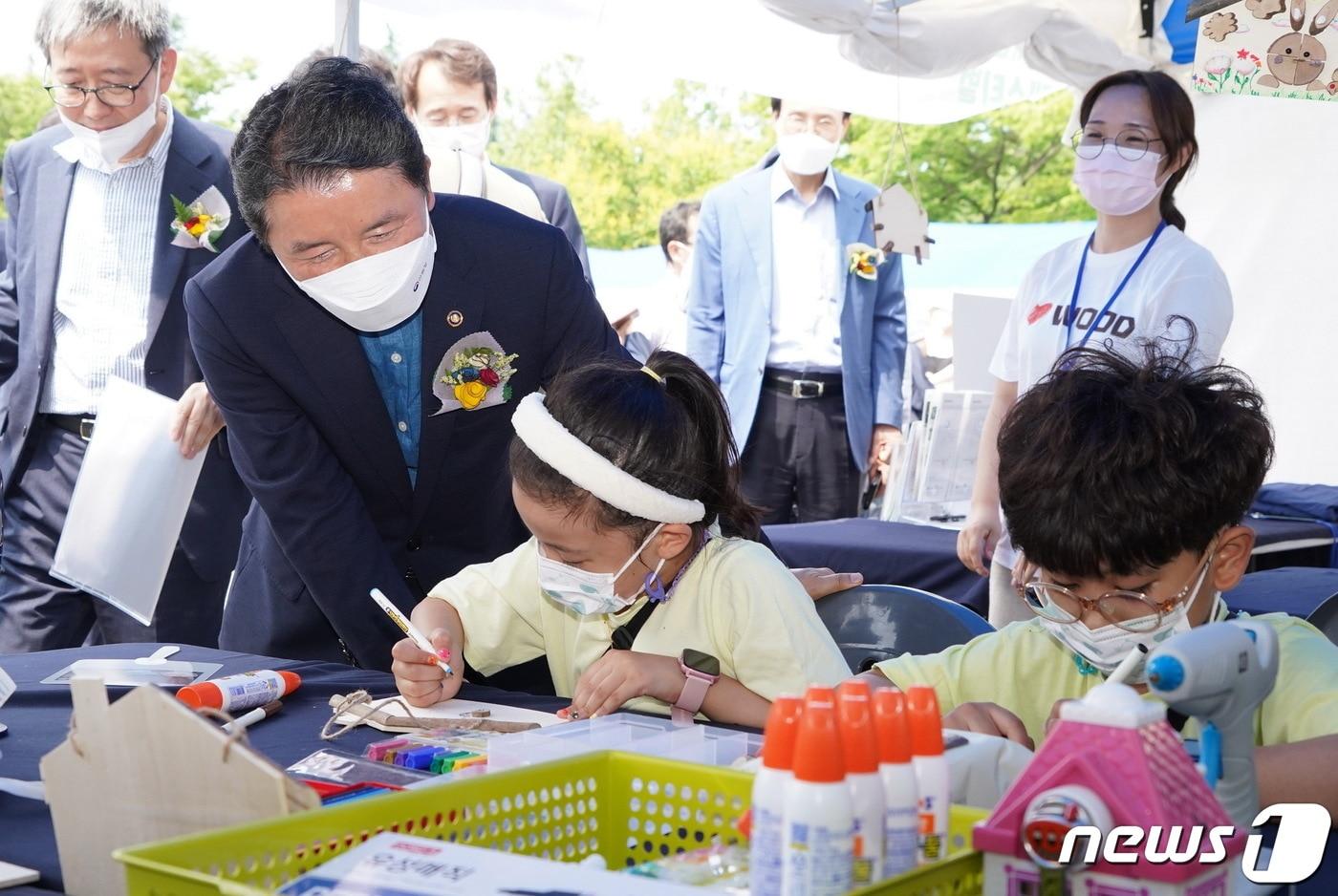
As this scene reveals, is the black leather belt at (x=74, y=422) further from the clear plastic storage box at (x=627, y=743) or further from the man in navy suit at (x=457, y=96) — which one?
the clear plastic storage box at (x=627, y=743)

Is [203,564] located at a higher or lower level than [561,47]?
lower

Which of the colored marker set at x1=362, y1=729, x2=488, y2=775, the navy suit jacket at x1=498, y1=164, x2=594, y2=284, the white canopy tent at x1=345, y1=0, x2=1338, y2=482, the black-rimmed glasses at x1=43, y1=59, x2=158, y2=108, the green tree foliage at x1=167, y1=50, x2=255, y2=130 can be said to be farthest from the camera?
the green tree foliage at x1=167, y1=50, x2=255, y2=130

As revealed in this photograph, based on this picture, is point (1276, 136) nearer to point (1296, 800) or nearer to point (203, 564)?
point (203, 564)

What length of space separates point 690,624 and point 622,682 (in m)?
0.26

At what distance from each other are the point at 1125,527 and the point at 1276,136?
4.65 m

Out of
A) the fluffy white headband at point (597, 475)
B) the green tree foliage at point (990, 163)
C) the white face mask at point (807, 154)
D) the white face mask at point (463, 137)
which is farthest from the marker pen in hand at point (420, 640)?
the green tree foliage at point (990, 163)

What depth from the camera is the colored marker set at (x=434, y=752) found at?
1.49 metres

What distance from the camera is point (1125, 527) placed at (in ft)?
5.25

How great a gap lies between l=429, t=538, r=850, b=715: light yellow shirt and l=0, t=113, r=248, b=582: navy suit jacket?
60.4 inches

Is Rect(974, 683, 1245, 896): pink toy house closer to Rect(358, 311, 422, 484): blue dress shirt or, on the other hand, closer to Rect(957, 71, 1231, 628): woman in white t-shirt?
Rect(358, 311, 422, 484): blue dress shirt

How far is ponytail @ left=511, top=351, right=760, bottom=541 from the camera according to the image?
6.54 feet

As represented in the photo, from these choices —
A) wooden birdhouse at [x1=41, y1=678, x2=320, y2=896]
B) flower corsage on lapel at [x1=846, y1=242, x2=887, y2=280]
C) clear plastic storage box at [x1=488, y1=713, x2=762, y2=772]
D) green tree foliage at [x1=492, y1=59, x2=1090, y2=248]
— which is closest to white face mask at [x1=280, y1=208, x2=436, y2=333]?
clear plastic storage box at [x1=488, y1=713, x2=762, y2=772]

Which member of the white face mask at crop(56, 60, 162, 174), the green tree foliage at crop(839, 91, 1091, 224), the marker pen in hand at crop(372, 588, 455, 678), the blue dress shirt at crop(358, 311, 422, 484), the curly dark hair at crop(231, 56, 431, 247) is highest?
the green tree foliage at crop(839, 91, 1091, 224)

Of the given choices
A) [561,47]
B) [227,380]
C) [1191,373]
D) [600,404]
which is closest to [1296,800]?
[1191,373]
